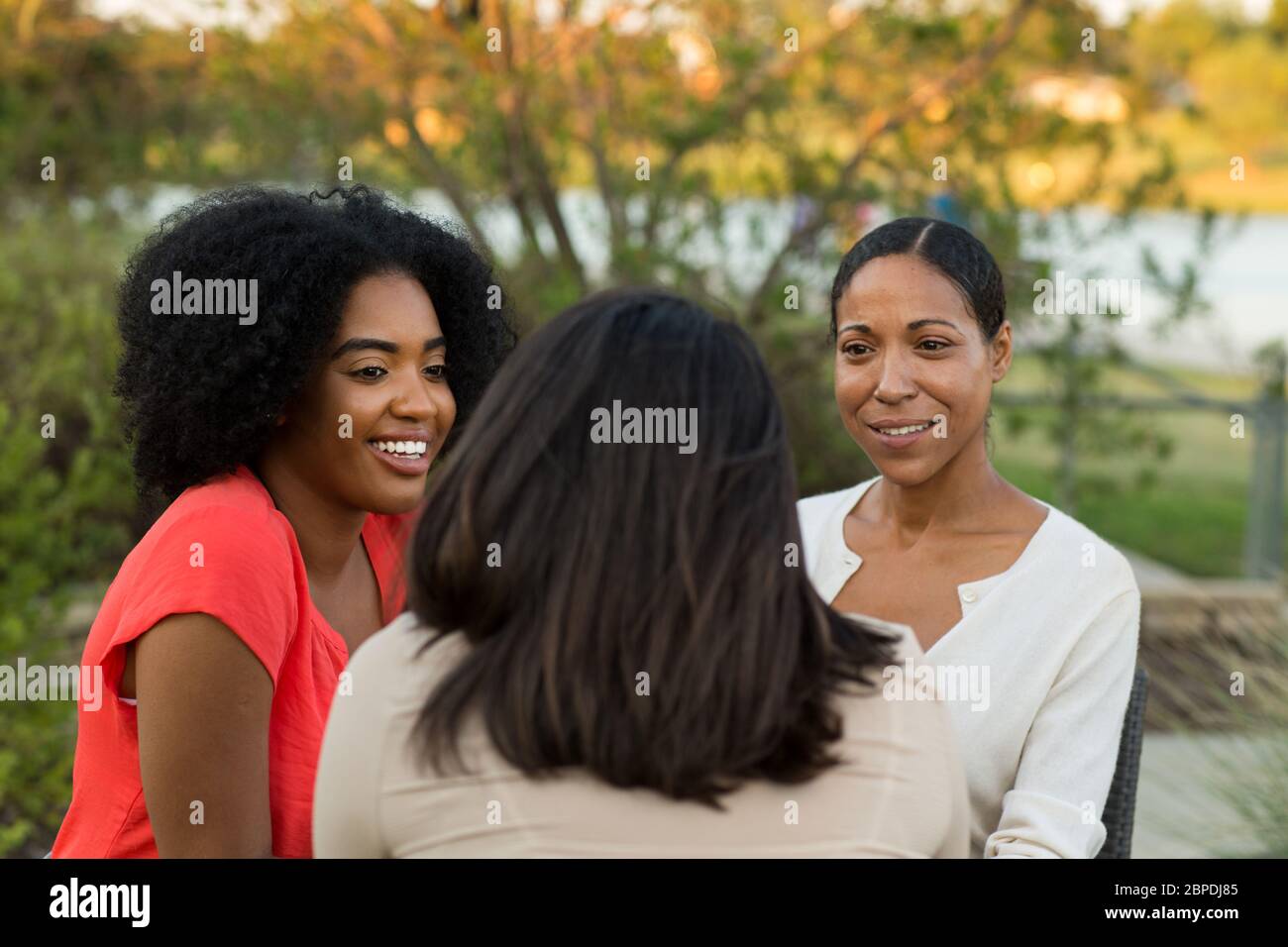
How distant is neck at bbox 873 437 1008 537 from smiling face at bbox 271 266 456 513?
0.92 meters

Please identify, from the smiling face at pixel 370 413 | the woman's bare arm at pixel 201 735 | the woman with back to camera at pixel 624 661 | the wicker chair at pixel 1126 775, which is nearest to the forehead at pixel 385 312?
the smiling face at pixel 370 413

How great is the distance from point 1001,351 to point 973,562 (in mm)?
425

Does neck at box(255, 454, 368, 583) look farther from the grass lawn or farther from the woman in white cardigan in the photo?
the grass lawn

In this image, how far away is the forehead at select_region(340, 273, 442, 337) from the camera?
99.8 inches

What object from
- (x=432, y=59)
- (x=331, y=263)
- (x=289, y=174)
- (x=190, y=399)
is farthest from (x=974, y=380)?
(x=289, y=174)

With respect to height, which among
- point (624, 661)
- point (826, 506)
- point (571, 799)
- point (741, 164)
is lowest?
point (571, 799)

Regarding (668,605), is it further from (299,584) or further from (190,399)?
(190,399)

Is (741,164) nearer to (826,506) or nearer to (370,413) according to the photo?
(826,506)

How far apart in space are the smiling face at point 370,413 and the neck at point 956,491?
92cm

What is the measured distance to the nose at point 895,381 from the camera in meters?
2.60

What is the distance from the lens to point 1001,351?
2754 millimetres

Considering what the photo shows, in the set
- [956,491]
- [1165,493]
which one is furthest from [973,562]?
[1165,493]

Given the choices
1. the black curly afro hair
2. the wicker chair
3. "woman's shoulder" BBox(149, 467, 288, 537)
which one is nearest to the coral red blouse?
"woman's shoulder" BBox(149, 467, 288, 537)
